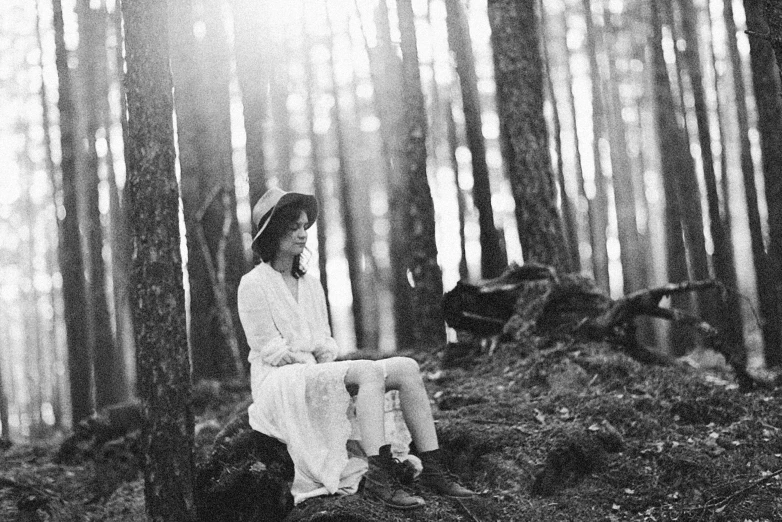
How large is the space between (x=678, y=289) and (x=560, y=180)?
9.80m

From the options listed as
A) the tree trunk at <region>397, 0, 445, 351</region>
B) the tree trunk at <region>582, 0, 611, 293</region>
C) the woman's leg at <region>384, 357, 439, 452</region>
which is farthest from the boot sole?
the tree trunk at <region>582, 0, 611, 293</region>

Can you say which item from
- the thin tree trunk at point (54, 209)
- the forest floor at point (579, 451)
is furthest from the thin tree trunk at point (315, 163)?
the forest floor at point (579, 451)

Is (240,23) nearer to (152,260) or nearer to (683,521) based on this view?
(152,260)

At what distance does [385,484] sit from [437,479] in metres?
0.42

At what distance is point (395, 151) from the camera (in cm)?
1595

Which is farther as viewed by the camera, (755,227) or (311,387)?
(755,227)

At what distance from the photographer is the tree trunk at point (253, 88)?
13328 millimetres

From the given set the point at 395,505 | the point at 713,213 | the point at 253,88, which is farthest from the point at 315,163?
the point at 395,505

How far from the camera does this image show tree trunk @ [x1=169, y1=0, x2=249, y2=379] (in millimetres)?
12992

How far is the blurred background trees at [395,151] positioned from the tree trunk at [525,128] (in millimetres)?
25

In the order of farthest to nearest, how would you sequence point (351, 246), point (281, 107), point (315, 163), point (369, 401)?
point (315, 163), point (351, 246), point (281, 107), point (369, 401)

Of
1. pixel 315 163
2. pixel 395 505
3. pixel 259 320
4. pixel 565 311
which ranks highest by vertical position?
pixel 315 163

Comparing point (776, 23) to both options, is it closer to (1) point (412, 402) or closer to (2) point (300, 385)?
(1) point (412, 402)

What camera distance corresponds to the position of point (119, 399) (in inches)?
719
